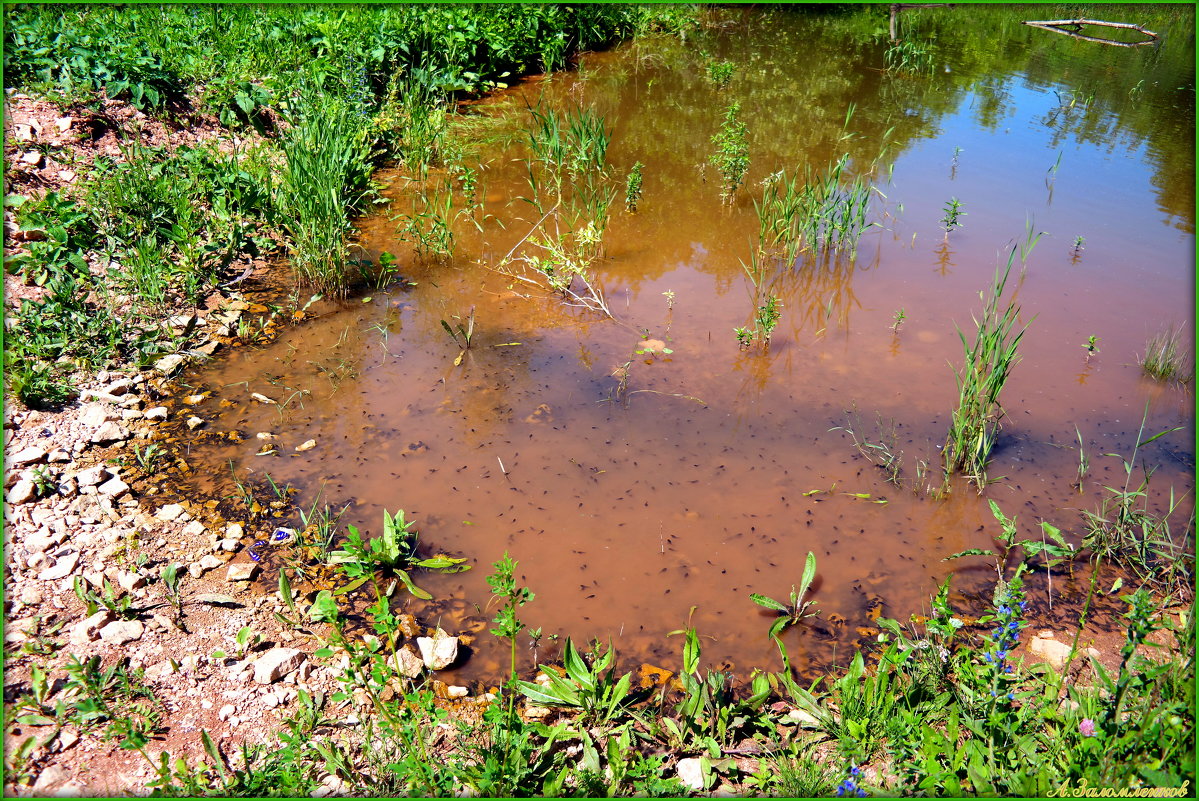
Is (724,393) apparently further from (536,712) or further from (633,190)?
(633,190)

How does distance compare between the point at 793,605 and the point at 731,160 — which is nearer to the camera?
the point at 793,605

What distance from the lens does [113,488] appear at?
3.54 meters

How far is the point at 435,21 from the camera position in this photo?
29.3 ft

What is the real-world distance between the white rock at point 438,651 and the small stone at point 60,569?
1.47 metres

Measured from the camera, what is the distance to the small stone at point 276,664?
2.77 metres

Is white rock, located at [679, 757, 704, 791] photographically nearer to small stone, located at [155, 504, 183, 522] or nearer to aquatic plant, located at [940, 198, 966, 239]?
small stone, located at [155, 504, 183, 522]

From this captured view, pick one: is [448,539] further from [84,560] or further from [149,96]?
[149,96]

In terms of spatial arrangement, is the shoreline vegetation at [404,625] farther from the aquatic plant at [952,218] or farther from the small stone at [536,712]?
the aquatic plant at [952,218]

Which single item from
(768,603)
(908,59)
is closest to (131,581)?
(768,603)

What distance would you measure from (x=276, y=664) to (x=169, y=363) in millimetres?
2435

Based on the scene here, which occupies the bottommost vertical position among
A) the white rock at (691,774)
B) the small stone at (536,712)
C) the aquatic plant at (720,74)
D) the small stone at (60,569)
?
the small stone at (536,712)

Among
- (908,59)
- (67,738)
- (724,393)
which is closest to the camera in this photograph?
(67,738)

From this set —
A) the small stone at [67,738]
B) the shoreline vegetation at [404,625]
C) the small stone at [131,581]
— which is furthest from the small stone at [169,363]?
the small stone at [67,738]

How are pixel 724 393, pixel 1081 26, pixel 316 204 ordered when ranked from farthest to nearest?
pixel 1081 26 → pixel 316 204 → pixel 724 393
